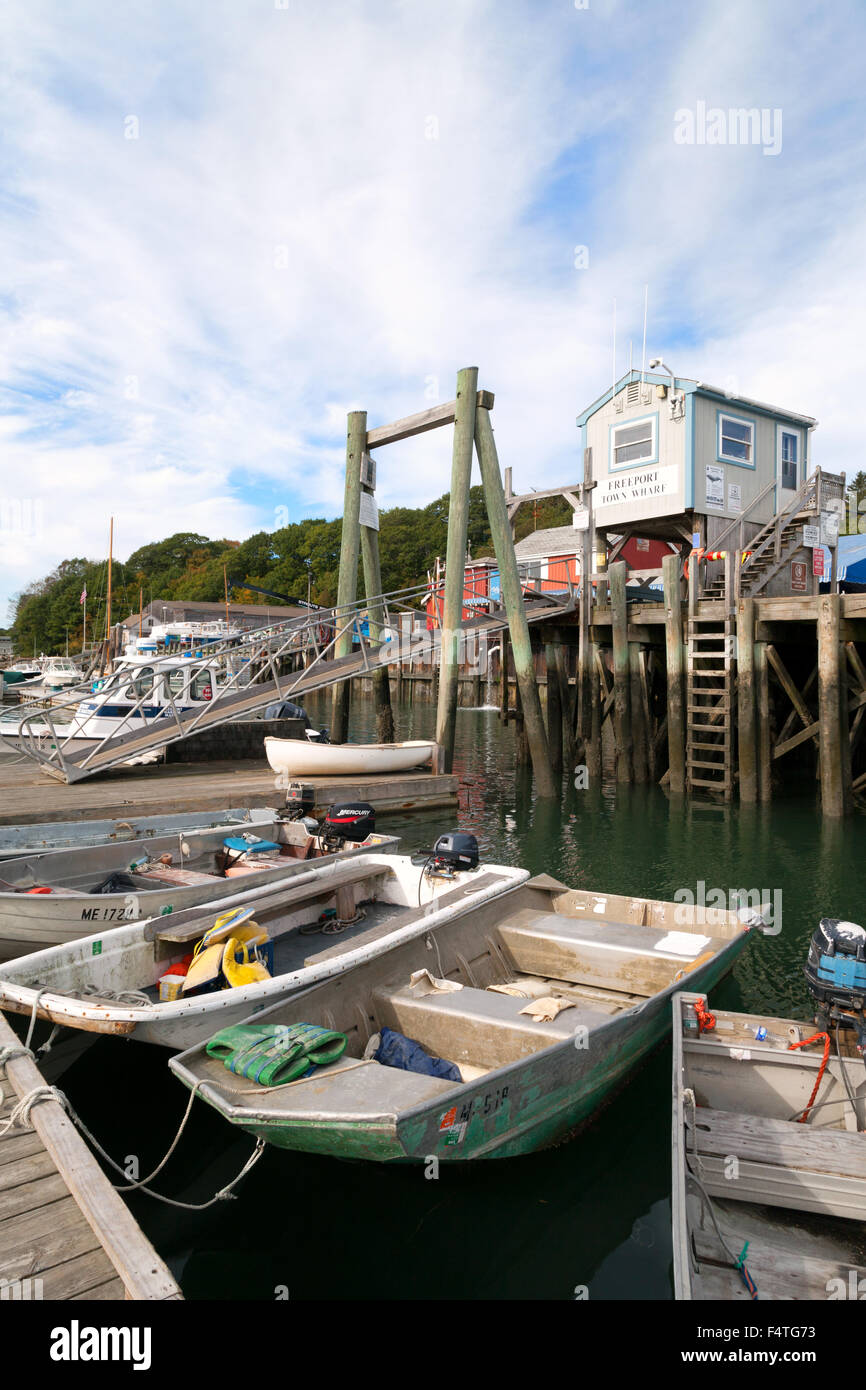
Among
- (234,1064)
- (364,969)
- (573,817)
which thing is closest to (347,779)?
(573,817)

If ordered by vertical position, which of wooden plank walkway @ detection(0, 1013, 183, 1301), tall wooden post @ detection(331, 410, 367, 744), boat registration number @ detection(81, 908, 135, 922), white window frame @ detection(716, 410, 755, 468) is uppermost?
white window frame @ detection(716, 410, 755, 468)

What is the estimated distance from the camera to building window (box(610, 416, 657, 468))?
20.2 meters

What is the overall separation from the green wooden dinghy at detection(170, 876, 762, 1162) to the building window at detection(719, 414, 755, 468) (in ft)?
50.0

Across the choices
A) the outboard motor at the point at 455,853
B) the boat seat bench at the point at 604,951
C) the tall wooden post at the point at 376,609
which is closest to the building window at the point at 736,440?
the tall wooden post at the point at 376,609

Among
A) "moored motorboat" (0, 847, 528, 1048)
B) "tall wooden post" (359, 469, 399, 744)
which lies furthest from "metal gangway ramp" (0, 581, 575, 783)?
"moored motorboat" (0, 847, 528, 1048)

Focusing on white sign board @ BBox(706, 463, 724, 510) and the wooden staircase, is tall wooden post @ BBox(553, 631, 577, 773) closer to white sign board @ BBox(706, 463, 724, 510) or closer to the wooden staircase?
the wooden staircase

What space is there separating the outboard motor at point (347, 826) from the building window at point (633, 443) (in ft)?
46.0

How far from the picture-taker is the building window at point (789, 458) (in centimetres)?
2145

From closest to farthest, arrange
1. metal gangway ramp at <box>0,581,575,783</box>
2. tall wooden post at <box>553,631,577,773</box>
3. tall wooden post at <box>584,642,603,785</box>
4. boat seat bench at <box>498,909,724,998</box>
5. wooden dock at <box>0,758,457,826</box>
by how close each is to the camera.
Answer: boat seat bench at <box>498,909,724,998</box>, wooden dock at <box>0,758,457,826</box>, metal gangway ramp at <box>0,581,575,783</box>, tall wooden post at <box>584,642,603,785</box>, tall wooden post at <box>553,631,577,773</box>

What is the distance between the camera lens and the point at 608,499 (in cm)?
2120

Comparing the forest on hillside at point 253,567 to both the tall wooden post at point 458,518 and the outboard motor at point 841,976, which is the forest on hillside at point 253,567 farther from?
the outboard motor at point 841,976

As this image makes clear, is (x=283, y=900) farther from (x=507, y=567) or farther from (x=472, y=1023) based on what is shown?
(x=507, y=567)

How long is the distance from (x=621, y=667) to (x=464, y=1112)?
52.0 feet
